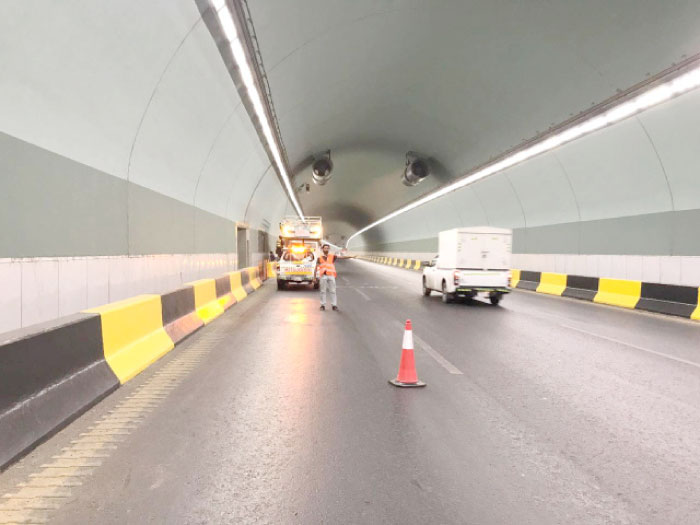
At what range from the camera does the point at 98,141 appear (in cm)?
777

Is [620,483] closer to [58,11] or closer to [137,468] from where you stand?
[137,468]

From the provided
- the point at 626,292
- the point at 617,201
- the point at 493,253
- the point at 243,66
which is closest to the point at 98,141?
the point at 243,66

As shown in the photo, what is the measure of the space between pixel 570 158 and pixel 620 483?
1578 cm

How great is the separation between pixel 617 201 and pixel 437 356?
472 inches

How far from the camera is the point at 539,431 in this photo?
4695mm

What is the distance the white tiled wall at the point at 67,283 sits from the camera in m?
5.72

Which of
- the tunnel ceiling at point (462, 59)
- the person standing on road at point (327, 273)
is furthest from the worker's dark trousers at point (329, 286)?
the tunnel ceiling at point (462, 59)

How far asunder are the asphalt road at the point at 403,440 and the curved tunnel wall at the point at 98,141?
1.88m

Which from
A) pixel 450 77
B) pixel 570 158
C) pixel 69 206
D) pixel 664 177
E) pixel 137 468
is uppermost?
pixel 450 77

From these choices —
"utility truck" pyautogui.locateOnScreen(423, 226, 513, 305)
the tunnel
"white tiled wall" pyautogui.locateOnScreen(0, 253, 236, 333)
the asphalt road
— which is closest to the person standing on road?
the tunnel

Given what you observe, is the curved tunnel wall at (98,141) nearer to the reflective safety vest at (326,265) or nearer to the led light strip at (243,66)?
the led light strip at (243,66)

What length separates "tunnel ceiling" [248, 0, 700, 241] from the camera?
10789 mm

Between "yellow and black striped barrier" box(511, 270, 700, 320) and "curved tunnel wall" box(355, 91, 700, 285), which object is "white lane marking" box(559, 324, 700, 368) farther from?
"curved tunnel wall" box(355, 91, 700, 285)

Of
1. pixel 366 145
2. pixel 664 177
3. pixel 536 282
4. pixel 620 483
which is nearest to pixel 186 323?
pixel 620 483
